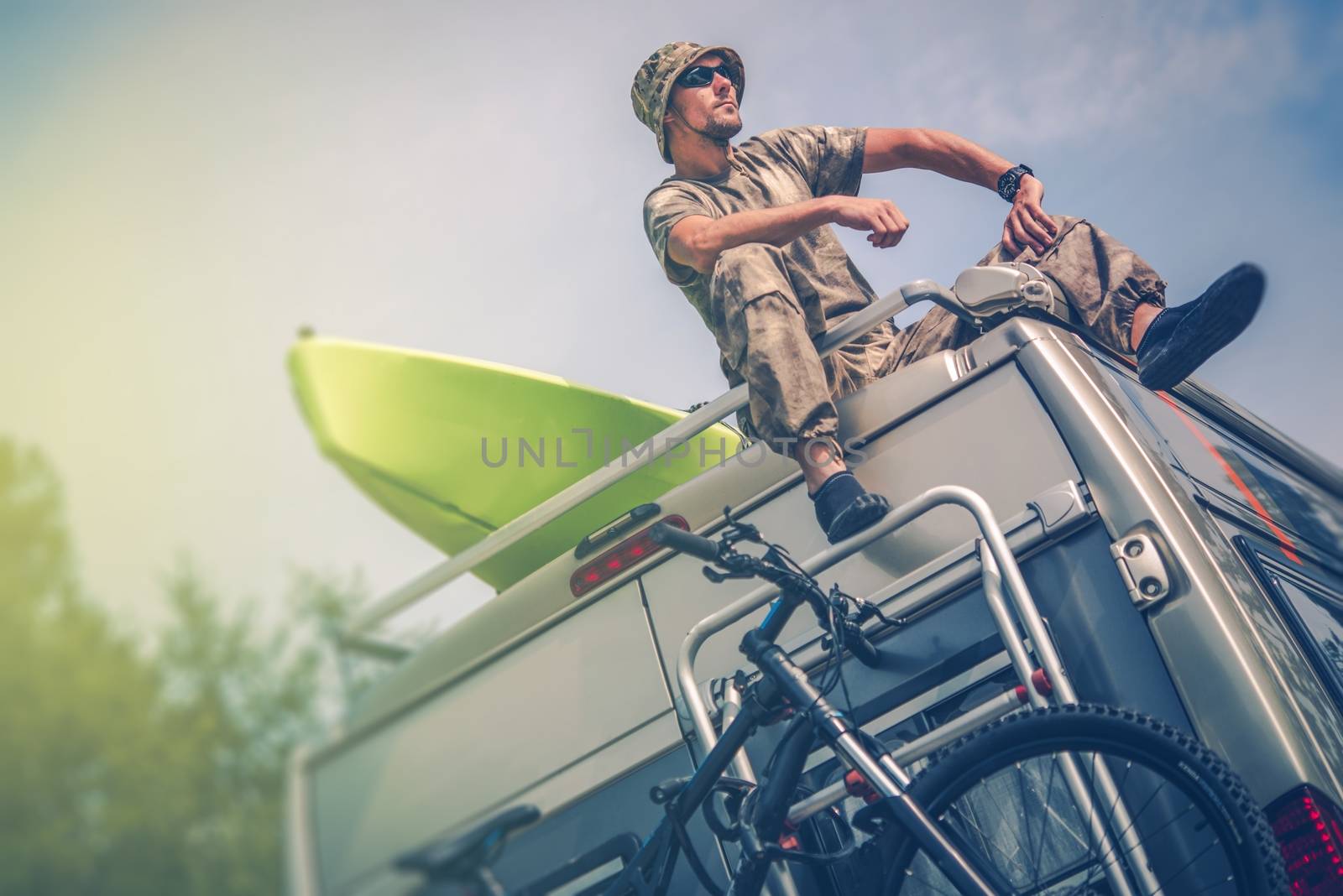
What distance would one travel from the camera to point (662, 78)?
373 centimetres

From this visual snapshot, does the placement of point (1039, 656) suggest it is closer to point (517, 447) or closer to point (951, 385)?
point (951, 385)

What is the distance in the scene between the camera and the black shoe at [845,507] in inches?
86.9

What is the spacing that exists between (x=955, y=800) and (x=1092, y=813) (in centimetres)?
22

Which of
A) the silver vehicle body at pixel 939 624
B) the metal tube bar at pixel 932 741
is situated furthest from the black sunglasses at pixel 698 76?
the metal tube bar at pixel 932 741

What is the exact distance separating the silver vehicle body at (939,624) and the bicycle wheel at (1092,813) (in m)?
0.14

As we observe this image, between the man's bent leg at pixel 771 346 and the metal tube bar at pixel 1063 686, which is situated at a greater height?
the man's bent leg at pixel 771 346

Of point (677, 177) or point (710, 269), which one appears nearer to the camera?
point (710, 269)

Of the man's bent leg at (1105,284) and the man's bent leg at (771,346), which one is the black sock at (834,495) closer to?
the man's bent leg at (771,346)

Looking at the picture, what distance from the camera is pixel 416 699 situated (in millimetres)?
2803

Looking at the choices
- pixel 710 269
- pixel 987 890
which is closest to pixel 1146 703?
pixel 987 890

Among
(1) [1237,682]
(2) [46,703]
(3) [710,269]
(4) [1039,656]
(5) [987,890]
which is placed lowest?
(5) [987,890]

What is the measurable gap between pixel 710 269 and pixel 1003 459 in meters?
1.21

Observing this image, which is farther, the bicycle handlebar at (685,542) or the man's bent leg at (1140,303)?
the man's bent leg at (1140,303)

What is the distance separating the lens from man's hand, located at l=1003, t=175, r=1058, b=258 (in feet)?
9.29
